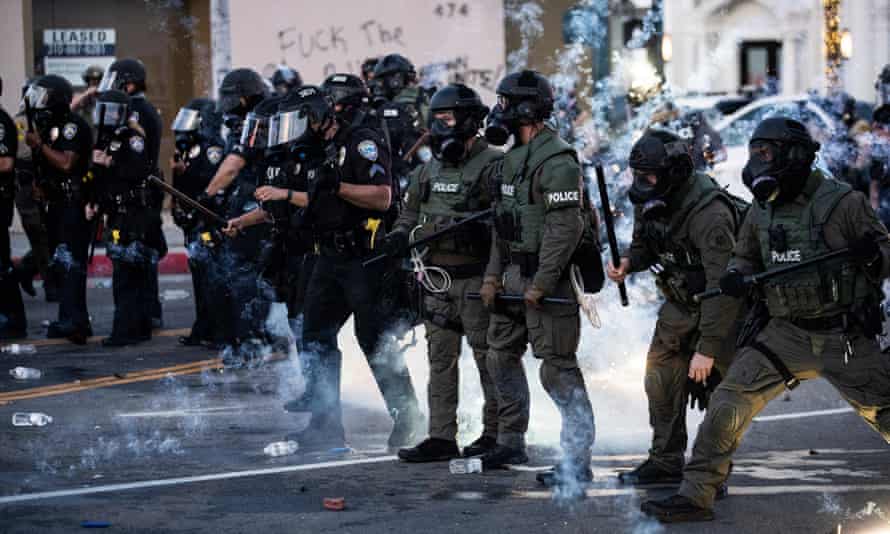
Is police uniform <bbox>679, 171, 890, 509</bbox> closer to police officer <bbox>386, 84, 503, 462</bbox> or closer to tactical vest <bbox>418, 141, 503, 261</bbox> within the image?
police officer <bbox>386, 84, 503, 462</bbox>

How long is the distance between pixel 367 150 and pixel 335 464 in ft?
5.28

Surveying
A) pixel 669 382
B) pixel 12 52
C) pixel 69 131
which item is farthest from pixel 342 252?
pixel 12 52

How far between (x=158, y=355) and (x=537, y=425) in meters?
3.66

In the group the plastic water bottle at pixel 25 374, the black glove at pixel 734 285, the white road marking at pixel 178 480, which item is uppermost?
the black glove at pixel 734 285

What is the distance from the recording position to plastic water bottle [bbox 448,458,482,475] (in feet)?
25.3

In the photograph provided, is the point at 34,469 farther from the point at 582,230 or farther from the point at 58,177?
the point at 58,177

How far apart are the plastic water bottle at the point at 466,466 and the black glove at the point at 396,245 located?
1.06 m

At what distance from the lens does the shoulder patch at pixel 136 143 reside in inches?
458

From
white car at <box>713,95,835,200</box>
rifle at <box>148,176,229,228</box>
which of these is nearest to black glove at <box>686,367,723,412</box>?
rifle at <box>148,176,229,228</box>

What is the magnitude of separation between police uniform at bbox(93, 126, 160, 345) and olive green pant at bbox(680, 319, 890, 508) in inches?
242

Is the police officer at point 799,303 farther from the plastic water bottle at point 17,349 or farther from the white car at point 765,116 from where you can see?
the white car at point 765,116

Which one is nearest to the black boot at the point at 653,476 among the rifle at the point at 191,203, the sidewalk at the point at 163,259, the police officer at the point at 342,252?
the police officer at the point at 342,252

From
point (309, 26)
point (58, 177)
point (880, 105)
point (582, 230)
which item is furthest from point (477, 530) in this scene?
A: point (309, 26)

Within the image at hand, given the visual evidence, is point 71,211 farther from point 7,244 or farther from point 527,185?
point 527,185
